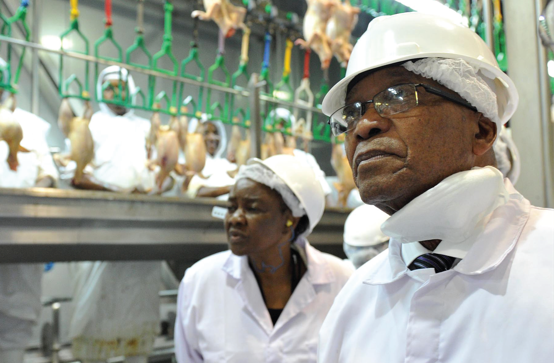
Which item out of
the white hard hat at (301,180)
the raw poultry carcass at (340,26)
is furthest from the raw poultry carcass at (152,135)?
the raw poultry carcass at (340,26)

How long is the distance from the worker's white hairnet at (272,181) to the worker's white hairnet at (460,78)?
1.33 meters

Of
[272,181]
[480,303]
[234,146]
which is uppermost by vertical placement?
[234,146]

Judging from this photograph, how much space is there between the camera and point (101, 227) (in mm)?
2535

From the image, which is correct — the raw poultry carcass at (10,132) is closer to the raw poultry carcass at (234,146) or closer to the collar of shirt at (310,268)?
the collar of shirt at (310,268)

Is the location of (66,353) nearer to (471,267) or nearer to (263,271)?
(263,271)

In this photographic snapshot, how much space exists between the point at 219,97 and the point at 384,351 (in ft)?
16.4

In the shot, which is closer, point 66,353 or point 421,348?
point 421,348

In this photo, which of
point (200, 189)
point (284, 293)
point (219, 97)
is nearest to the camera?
point (284, 293)

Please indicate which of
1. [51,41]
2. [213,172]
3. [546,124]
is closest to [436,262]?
[546,124]

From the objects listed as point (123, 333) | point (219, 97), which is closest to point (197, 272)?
point (123, 333)

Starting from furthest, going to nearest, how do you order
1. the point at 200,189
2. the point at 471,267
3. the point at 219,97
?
the point at 219,97, the point at 200,189, the point at 471,267

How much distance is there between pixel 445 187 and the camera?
100 centimetres

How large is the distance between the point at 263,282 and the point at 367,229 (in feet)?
2.16

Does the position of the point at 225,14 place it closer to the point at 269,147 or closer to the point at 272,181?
the point at 269,147
